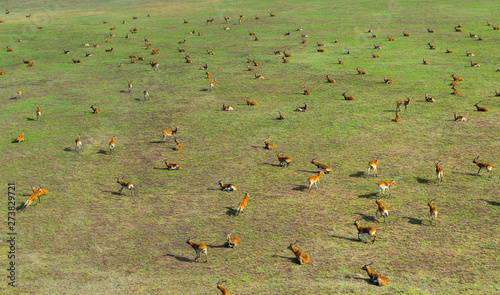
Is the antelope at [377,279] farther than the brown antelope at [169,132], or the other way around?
the brown antelope at [169,132]

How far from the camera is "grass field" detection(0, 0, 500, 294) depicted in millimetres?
12258

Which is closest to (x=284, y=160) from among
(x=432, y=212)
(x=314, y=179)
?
(x=314, y=179)

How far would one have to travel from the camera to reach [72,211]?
15492 millimetres

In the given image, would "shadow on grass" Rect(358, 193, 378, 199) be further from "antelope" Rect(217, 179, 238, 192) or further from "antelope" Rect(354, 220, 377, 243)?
"antelope" Rect(217, 179, 238, 192)

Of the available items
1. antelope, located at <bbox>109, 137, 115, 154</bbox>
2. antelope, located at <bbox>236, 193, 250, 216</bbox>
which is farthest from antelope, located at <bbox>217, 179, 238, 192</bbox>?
antelope, located at <bbox>109, 137, 115, 154</bbox>

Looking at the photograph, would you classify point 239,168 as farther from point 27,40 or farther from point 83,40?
point 27,40

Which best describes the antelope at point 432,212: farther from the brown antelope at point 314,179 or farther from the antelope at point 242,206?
the antelope at point 242,206

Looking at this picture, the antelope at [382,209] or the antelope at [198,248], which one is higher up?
the antelope at [382,209]

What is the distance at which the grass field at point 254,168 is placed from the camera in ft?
40.2

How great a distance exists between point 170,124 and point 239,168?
6.83m

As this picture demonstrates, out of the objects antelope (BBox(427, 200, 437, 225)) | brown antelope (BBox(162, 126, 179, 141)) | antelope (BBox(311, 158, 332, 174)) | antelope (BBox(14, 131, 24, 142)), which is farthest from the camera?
antelope (BBox(14, 131, 24, 142))

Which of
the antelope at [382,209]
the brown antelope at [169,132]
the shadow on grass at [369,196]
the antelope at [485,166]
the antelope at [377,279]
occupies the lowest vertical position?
the antelope at [377,279]

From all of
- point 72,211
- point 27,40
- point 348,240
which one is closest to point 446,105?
point 348,240

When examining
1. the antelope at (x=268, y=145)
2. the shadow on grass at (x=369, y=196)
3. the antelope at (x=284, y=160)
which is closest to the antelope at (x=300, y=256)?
the shadow on grass at (x=369, y=196)
